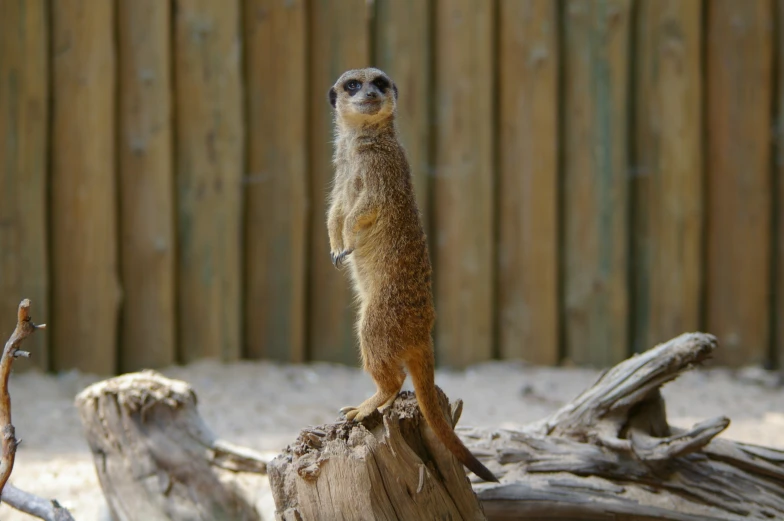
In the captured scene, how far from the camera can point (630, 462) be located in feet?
10.4

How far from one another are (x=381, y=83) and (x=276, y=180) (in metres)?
2.15

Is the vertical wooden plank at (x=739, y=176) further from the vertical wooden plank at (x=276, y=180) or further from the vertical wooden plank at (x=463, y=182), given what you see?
the vertical wooden plank at (x=276, y=180)

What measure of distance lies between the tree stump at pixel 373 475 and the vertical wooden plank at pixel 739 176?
303cm

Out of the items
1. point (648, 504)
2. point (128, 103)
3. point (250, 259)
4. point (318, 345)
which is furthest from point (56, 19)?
point (648, 504)

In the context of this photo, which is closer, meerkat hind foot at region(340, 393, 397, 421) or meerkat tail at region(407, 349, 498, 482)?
meerkat tail at region(407, 349, 498, 482)

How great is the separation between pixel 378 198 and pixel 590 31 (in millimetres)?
2662

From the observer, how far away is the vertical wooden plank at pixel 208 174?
497 centimetres

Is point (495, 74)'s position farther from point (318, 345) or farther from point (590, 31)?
point (318, 345)

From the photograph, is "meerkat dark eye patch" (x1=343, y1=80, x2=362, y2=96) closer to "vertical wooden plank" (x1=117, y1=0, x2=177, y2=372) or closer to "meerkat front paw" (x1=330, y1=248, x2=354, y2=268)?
"meerkat front paw" (x1=330, y1=248, x2=354, y2=268)

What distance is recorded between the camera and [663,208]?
518 cm

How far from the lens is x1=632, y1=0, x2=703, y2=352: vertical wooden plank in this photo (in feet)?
16.8

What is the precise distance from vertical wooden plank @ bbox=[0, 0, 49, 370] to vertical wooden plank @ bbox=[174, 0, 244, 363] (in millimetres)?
678

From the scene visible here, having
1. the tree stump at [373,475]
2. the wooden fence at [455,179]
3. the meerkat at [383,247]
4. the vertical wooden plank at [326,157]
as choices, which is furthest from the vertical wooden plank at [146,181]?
the tree stump at [373,475]

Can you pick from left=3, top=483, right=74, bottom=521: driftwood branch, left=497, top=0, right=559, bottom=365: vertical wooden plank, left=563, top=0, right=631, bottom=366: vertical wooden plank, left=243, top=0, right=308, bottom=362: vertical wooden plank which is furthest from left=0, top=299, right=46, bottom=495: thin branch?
left=563, top=0, right=631, bottom=366: vertical wooden plank
